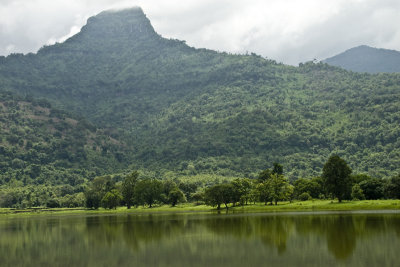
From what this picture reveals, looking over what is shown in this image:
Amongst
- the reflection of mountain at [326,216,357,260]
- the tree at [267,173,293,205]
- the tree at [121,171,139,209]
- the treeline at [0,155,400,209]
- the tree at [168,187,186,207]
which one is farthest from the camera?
the tree at [121,171,139,209]

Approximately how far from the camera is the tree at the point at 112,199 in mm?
172125

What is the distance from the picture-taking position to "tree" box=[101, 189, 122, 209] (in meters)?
172

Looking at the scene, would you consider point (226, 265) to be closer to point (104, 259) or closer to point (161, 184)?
point (104, 259)

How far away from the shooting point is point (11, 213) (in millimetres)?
187000

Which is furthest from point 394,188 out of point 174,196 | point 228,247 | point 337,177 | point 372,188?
point 174,196

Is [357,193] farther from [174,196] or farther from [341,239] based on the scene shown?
[341,239]

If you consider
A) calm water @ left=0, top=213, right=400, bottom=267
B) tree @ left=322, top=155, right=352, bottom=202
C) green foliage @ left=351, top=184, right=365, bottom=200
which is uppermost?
tree @ left=322, top=155, right=352, bottom=202

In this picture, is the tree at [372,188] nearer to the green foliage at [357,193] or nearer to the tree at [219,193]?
the green foliage at [357,193]

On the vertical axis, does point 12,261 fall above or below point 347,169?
below

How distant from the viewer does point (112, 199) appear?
571ft

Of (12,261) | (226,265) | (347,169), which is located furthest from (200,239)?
(347,169)

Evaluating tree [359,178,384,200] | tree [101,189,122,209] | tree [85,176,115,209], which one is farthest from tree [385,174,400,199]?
tree [85,176,115,209]

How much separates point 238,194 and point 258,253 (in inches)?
3558

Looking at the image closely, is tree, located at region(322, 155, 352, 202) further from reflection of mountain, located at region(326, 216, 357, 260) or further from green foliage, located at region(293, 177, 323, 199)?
reflection of mountain, located at region(326, 216, 357, 260)
